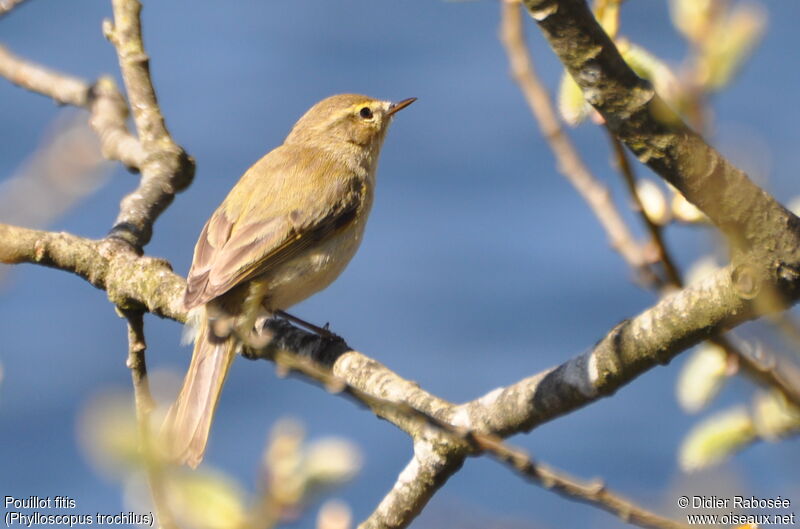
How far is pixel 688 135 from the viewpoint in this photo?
1.42 meters

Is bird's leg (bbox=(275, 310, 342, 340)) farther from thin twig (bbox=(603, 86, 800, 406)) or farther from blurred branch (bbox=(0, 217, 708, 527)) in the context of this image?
thin twig (bbox=(603, 86, 800, 406))

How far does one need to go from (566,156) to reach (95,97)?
128 inches

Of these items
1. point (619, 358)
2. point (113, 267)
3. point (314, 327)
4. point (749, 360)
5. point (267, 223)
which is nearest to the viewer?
point (749, 360)

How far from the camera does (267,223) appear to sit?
420 centimetres

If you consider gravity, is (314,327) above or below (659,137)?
above

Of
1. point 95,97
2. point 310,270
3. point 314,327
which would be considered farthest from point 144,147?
point 314,327

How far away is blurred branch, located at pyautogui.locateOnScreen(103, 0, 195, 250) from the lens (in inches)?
152

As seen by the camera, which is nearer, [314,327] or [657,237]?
[657,237]

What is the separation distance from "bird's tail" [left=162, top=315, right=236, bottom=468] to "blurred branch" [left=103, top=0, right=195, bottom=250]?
46 centimetres

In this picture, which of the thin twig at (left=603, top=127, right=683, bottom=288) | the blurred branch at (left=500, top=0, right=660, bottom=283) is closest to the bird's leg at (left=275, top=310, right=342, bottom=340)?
the blurred branch at (left=500, top=0, right=660, bottom=283)

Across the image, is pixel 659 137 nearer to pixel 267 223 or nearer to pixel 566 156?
pixel 566 156

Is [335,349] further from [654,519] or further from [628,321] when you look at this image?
[654,519]

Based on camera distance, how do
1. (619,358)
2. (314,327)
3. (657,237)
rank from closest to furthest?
(657,237)
(619,358)
(314,327)

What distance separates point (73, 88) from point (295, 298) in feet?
4.28
